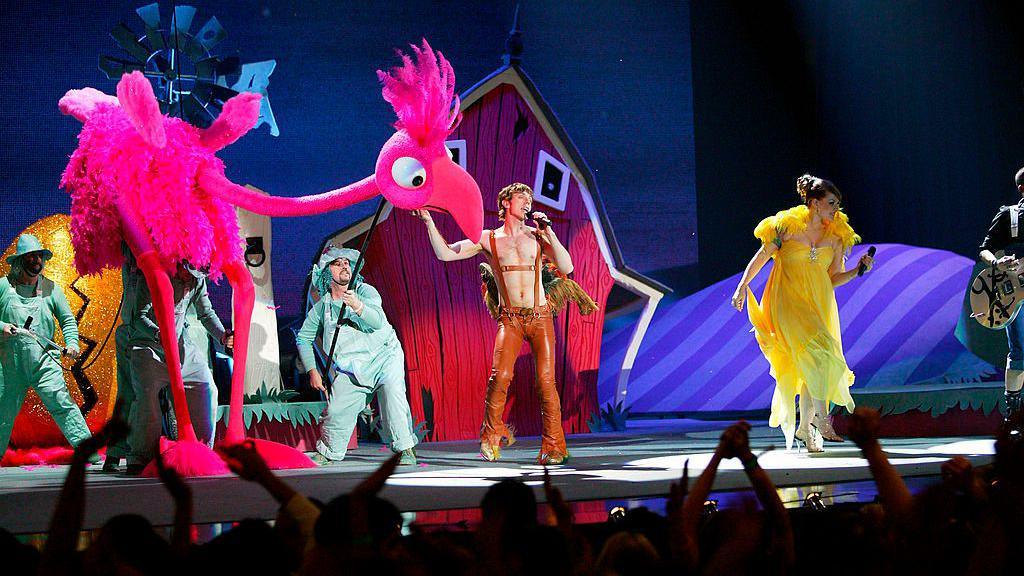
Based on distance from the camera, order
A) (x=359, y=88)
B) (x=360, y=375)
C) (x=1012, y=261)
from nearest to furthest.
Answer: (x=360, y=375), (x=1012, y=261), (x=359, y=88)

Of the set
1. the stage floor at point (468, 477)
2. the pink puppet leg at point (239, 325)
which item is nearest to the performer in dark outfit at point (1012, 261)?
the stage floor at point (468, 477)

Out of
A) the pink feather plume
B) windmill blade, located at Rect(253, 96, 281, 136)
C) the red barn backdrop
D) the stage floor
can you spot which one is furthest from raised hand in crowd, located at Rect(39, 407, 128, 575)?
the red barn backdrop

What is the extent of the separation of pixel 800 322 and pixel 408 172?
266 cm

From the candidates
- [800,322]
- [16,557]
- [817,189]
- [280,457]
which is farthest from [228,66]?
[16,557]

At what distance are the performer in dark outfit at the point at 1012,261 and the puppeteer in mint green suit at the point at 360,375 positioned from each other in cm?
354

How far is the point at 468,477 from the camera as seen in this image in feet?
16.7

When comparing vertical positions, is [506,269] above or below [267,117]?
Answer: below

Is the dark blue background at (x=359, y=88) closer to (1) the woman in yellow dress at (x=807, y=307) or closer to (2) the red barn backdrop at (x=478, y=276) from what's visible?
(2) the red barn backdrop at (x=478, y=276)

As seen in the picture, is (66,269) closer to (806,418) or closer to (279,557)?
(806,418)

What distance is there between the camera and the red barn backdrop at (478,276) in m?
8.39

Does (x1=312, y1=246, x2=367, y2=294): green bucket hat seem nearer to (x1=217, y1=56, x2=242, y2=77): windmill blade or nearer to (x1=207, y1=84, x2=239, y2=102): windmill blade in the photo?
(x1=207, y1=84, x2=239, y2=102): windmill blade

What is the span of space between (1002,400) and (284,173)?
533cm

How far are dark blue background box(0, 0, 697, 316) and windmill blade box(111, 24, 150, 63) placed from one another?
59 centimetres

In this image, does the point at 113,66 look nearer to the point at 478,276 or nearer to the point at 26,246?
the point at 26,246
